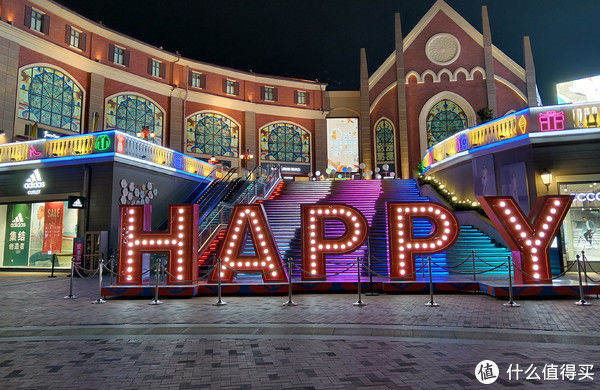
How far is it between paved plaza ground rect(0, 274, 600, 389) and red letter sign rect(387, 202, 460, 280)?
1452 millimetres

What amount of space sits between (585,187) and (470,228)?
4.77 meters

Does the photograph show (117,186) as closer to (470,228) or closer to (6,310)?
(6,310)

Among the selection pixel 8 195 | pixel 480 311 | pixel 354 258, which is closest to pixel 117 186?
pixel 8 195

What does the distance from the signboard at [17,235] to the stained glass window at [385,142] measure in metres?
28.5

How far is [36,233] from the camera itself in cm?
2167

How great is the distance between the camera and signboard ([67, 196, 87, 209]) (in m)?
18.8

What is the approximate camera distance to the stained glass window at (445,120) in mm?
37938

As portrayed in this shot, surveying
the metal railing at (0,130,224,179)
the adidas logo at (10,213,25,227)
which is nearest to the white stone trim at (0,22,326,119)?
the metal railing at (0,130,224,179)

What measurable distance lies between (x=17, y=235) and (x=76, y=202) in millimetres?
5988

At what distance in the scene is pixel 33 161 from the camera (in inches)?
805

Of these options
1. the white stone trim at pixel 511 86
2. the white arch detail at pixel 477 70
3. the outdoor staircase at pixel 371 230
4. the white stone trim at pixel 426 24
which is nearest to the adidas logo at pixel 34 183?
the outdoor staircase at pixel 371 230

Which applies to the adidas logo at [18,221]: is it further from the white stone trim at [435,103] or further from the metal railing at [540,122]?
the white stone trim at [435,103]

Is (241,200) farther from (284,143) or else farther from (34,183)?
(284,143)

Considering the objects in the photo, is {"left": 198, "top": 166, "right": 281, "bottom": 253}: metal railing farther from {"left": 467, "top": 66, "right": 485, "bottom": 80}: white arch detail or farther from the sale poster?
{"left": 467, "top": 66, "right": 485, "bottom": 80}: white arch detail
